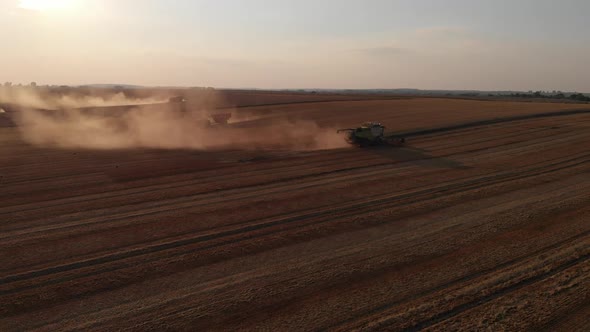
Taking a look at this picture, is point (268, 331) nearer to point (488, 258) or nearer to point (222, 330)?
point (222, 330)

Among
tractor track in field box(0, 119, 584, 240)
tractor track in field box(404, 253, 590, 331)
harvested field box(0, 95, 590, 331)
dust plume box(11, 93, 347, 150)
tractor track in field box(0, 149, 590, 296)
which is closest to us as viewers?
tractor track in field box(404, 253, 590, 331)

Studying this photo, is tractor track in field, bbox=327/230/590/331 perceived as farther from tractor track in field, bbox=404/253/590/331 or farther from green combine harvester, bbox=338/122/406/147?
green combine harvester, bbox=338/122/406/147

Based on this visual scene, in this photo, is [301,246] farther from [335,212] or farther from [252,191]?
[252,191]

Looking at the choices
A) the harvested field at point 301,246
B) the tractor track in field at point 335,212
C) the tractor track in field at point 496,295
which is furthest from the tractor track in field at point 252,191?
the tractor track in field at point 496,295

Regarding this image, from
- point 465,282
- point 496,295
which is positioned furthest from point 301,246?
point 496,295

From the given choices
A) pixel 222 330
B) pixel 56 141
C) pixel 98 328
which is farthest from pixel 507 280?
pixel 56 141

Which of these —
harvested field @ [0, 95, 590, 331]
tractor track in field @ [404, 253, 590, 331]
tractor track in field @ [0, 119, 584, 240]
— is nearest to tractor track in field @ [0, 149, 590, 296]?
harvested field @ [0, 95, 590, 331]

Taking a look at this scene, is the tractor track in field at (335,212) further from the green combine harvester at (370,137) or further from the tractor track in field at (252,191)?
the green combine harvester at (370,137)
